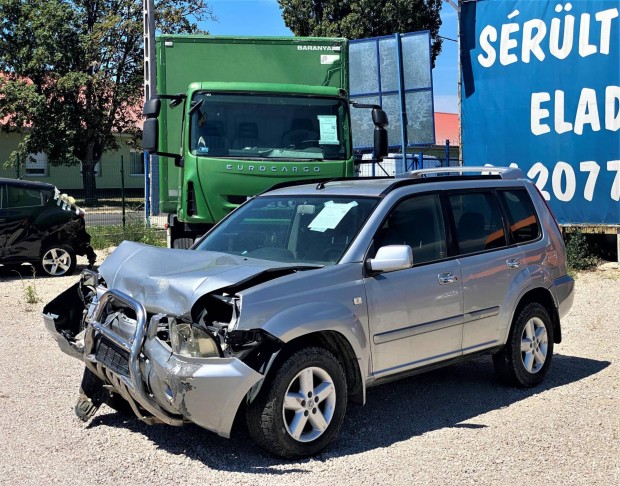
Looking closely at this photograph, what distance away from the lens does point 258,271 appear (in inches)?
197

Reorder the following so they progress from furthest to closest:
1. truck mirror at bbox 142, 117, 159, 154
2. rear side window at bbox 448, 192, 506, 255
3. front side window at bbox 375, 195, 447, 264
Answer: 1. truck mirror at bbox 142, 117, 159, 154
2. rear side window at bbox 448, 192, 506, 255
3. front side window at bbox 375, 195, 447, 264

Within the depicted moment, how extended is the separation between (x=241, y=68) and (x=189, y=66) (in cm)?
75

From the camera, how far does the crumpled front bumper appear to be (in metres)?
4.69

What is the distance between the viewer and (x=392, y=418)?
6113 millimetres

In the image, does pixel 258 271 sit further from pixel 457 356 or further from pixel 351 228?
pixel 457 356

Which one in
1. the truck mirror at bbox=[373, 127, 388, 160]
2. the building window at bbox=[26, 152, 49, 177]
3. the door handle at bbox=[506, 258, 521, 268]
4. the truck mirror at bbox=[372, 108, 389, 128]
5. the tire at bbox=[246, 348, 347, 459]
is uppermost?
the building window at bbox=[26, 152, 49, 177]

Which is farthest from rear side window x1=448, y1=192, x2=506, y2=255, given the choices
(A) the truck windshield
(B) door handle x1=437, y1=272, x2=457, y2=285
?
(A) the truck windshield

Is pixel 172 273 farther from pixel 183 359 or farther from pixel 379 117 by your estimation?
pixel 379 117

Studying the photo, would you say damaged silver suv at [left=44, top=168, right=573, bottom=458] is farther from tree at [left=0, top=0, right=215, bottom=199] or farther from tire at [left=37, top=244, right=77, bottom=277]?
tree at [left=0, top=0, right=215, bottom=199]

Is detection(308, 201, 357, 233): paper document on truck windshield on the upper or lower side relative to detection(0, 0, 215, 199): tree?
lower

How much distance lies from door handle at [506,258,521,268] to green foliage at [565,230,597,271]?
7760mm

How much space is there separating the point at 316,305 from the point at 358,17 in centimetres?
3895

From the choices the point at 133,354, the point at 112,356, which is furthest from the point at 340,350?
the point at 112,356

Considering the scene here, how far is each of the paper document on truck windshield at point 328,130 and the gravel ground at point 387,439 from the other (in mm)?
4318
